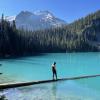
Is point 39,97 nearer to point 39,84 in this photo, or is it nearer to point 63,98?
point 63,98

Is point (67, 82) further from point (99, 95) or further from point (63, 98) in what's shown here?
point (63, 98)

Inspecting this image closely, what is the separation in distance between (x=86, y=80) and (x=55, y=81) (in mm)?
7346

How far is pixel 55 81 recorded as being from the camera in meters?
33.0

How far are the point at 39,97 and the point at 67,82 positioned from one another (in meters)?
9.96

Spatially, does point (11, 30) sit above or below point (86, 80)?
above

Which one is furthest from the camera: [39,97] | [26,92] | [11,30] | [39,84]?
[11,30]

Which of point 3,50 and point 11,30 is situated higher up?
point 11,30

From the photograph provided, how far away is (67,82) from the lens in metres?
34.8

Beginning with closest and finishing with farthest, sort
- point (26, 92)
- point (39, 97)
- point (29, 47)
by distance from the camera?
1. point (39, 97)
2. point (26, 92)
3. point (29, 47)

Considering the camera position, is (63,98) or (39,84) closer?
(63,98)

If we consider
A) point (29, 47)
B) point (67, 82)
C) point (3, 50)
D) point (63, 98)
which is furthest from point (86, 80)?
point (29, 47)

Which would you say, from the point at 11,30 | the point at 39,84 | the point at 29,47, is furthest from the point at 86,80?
the point at 29,47

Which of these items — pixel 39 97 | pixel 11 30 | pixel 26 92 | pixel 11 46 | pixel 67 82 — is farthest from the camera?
pixel 11 30

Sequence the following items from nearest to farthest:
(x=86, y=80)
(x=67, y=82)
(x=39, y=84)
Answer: (x=39, y=84)
(x=67, y=82)
(x=86, y=80)
